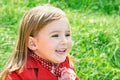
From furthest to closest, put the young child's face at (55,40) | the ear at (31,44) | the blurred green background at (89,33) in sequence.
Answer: the blurred green background at (89,33)
the ear at (31,44)
the young child's face at (55,40)

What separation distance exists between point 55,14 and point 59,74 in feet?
1.44

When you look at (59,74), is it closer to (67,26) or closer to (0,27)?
(67,26)

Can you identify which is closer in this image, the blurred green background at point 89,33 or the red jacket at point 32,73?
the red jacket at point 32,73

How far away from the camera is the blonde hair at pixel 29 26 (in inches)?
142

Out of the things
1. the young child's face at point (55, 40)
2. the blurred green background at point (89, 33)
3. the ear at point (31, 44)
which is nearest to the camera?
the young child's face at point (55, 40)

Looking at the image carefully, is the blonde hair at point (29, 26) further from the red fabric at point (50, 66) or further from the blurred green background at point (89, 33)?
the blurred green background at point (89, 33)

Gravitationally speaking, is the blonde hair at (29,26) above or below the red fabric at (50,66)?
above

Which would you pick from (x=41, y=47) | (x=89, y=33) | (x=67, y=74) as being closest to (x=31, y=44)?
(x=41, y=47)

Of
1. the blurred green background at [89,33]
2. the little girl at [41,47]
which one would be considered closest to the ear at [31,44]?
the little girl at [41,47]

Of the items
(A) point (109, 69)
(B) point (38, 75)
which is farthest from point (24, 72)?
(A) point (109, 69)

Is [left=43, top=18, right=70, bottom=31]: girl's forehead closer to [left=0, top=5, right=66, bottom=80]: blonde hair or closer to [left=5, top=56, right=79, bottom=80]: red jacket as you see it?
[left=0, top=5, right=66, bottom=80]: blonde hair

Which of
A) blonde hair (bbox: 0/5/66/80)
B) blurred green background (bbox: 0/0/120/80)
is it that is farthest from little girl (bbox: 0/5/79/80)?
blurred green background (bbox: 0/0/120/80)

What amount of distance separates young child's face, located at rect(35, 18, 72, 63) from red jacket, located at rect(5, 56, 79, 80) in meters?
0.10

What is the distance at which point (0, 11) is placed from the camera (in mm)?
6621
